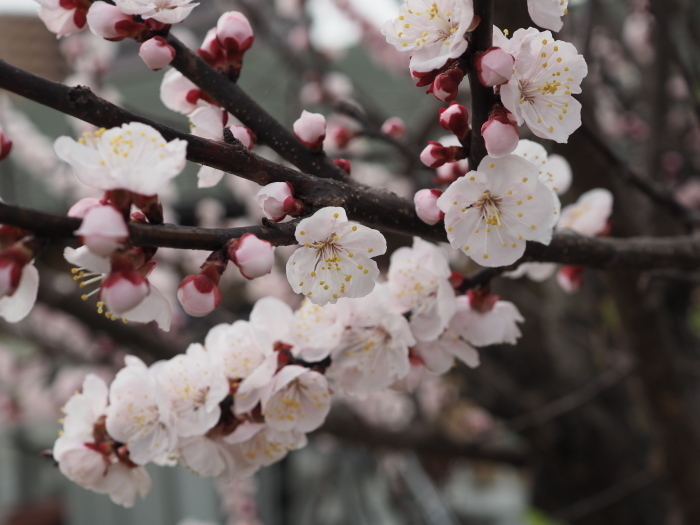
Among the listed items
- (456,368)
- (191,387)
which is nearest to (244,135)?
(191,387)

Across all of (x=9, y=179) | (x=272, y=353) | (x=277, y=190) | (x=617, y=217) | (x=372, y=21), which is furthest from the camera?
(x=372, y=21)

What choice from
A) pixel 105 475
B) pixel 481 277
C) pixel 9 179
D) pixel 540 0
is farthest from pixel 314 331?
pixel 9 179

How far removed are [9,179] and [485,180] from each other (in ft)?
8.05

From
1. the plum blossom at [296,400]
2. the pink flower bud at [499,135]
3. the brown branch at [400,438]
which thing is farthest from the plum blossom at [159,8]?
the brown branch at [400,438]

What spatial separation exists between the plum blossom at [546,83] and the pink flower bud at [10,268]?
0.52 meters

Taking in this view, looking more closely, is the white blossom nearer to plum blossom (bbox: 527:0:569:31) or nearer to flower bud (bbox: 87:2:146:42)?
plum blossom (bbox: 527:0:569:31)

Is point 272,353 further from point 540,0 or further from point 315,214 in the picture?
point 540,0

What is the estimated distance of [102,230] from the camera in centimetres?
55

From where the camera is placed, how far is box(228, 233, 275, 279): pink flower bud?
2.06 feet

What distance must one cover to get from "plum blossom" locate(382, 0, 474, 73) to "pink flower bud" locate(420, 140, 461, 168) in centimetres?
11

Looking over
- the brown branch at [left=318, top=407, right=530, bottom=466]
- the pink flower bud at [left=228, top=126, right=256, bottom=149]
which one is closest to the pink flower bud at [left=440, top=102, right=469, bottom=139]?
the pink flower bud at [left=228, top=126, right=256, bottom=149]

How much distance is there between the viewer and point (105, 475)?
36.8 inches

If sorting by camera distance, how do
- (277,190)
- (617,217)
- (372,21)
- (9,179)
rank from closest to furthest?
1. (277,190)
2. (617,217)
3. (9,179)
4. (372,21)

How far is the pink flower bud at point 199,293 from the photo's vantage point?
2.23 feet
